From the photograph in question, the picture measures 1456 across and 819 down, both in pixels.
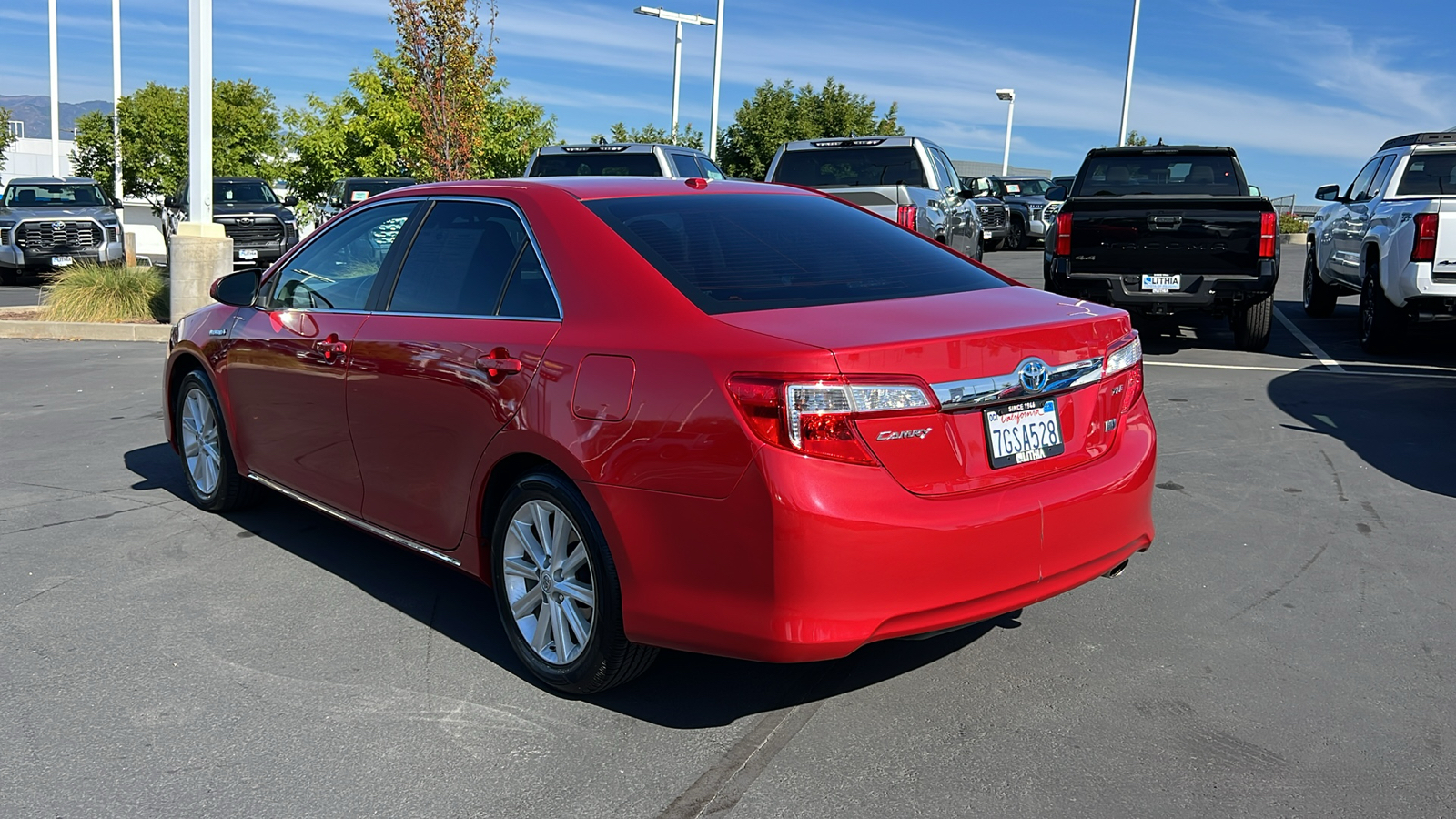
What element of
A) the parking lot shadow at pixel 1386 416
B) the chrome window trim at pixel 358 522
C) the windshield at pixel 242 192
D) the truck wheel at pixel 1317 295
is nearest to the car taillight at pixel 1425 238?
the parking lot shadow at pixel 1386 416

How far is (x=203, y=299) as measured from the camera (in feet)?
46.4

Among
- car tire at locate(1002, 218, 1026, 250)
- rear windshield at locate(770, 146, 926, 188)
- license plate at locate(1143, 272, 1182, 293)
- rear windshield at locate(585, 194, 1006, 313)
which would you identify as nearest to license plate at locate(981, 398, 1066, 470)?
rear windshield at locate(585, 194, 1006, 313)

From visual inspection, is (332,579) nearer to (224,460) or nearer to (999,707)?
(224,460)

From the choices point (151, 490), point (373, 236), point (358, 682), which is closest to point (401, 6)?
point (151, 490)

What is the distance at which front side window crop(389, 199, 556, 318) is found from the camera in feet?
13.5

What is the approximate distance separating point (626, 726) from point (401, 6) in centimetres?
1890

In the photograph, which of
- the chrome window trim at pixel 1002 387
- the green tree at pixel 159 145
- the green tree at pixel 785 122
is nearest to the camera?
the chrome window trim at pixel 1002 387

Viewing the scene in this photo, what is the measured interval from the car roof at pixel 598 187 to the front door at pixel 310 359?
0.22 metres

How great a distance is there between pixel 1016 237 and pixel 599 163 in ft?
53.8

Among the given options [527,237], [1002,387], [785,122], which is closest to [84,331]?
[527,237]

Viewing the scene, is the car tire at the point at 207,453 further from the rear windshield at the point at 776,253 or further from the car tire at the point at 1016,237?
the car tire at the point at 1016,237

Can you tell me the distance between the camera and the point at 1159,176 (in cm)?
1313

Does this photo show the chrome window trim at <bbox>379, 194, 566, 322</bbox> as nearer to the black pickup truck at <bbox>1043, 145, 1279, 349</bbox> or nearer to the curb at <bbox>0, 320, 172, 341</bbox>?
the black pickup truck at <bbox>1043, 145, 1279, 349</bbox>

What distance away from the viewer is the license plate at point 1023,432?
11.5 ft
